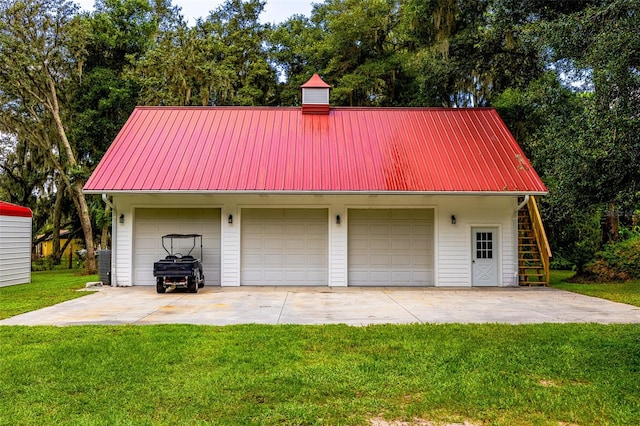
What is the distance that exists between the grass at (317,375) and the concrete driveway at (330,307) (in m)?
0.84

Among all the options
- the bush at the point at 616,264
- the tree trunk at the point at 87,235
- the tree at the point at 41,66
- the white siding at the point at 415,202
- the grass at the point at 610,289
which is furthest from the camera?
the tree trunk at the point at 87,235

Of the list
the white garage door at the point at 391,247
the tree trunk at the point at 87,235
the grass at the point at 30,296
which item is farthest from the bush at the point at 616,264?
the tree trunk at the point at 87,235

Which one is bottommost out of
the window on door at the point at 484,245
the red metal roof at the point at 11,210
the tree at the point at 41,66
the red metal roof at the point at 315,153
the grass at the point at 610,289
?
the grass at the point at 610,289

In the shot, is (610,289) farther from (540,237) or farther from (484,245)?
(484,245)

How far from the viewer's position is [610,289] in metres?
11.7

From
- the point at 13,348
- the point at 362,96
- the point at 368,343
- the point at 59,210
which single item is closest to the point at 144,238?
the point at 13,348

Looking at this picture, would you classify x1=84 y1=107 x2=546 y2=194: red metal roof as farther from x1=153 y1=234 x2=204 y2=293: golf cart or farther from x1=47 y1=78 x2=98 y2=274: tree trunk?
x1=47 y1=78 x2=98 y2=274: tree trunk

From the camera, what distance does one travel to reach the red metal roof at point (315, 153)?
457 inches

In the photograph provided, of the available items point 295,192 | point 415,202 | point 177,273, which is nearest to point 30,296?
point 177,273

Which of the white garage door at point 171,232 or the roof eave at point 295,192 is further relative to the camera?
the white garage door at point 171,232

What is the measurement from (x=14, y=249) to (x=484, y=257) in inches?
518

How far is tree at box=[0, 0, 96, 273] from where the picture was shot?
53.8ft

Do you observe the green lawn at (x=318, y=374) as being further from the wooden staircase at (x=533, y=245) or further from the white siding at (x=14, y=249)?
the white siding at (x=14, y=249)

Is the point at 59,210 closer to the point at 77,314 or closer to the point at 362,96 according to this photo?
the point at 362,96
